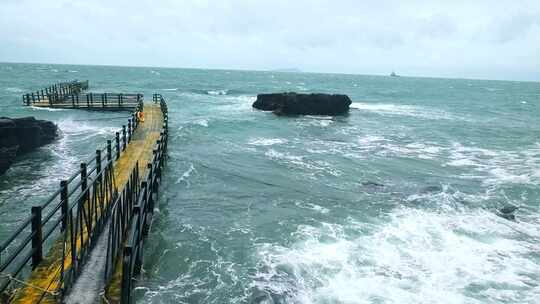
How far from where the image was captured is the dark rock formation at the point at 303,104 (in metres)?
54.8

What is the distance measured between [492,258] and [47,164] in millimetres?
20840

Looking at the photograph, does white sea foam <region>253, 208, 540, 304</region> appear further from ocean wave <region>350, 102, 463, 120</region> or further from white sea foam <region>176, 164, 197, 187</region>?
ocean wave <region>350, 102, 463, 120</region>

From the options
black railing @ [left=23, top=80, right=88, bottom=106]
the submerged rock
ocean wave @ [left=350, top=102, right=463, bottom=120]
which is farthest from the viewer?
ocean wave @ [left=350, top=102, right=463, bottom=120]

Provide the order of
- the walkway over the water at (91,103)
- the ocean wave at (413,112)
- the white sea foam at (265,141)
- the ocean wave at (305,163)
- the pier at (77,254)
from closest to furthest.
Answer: the pier at (77,254), the ocean wave at (305,163), the white sea foam at (265,141), the walkway over the water at (91,103), the ocean wave at (413,112)

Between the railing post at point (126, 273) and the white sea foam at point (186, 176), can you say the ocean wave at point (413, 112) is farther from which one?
the railing post at point (126, 273)

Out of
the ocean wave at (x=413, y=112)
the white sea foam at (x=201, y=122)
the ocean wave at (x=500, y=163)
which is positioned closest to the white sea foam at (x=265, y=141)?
the white sea foam at (x=201, y=122)

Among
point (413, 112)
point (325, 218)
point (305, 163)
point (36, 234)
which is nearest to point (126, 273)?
point (36, 234)

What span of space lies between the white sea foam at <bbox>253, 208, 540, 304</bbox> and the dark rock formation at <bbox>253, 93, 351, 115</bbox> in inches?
1528

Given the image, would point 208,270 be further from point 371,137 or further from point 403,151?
point 371,137

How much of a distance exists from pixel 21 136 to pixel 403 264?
22264 mm

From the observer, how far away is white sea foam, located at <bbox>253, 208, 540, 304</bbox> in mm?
11289

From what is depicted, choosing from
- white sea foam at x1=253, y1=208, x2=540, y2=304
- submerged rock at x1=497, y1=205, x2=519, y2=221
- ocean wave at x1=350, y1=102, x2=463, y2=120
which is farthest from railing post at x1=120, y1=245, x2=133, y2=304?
ocean wave at x1=350, y1=102, x2=463, y2=120

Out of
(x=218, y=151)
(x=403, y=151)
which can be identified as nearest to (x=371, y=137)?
(x=403, y=151)

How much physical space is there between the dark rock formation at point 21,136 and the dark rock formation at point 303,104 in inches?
1206
